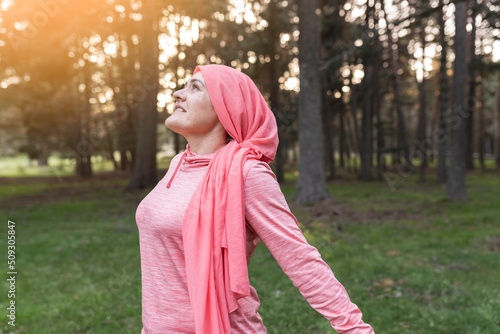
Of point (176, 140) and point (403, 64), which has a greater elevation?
point (403, 64)

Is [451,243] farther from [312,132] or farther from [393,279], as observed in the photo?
[312,132]

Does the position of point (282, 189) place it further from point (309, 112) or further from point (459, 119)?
point (459, 119)

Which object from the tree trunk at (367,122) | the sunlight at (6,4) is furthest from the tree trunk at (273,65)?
the sunlight at (6,4)

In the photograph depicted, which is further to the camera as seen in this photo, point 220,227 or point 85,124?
point 85,124

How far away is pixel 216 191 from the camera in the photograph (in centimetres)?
162

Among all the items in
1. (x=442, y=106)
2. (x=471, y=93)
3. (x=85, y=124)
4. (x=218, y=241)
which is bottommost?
(x=218, y=241)

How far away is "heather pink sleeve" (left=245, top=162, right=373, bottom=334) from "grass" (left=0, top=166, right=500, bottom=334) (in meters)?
3.79

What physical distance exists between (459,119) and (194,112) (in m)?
13.3

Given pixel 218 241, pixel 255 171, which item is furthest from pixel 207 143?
pixel 218 241

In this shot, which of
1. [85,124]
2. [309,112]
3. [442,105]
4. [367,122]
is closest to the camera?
[309,112]

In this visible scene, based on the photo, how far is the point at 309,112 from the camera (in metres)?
13.0

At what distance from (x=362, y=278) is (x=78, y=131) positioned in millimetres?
22295

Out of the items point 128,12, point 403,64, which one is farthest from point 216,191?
point 403,64

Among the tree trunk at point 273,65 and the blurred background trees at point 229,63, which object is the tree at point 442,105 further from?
the tree trunk at point 273,65
